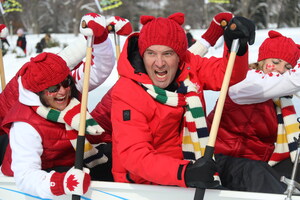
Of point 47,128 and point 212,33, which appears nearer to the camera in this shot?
point 47,128

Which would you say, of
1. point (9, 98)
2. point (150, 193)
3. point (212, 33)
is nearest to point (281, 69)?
point (212, 33)

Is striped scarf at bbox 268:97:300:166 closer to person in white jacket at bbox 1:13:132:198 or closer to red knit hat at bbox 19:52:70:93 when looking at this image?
person in white jacket at bbox 1:13:132:198

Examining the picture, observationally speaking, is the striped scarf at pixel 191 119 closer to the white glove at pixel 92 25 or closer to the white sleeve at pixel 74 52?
the white glove at pixel 92 25

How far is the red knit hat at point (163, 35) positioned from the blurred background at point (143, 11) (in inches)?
1025

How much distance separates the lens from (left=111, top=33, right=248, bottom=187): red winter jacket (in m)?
2.09

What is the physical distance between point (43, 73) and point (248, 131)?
146 centimetres

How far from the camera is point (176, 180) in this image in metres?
2.04

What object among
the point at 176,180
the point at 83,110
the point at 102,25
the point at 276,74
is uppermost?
the point at 102,25

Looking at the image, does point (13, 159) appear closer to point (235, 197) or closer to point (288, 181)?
point (235, 197)

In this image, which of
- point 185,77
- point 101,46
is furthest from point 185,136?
point 101,46

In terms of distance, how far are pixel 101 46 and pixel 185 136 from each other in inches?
41.8

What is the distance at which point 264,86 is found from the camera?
101 inches

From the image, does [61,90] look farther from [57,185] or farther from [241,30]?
[241,30]

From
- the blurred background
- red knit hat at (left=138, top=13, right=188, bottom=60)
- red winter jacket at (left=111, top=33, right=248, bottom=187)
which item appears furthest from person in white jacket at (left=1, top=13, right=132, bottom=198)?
the blurred background
